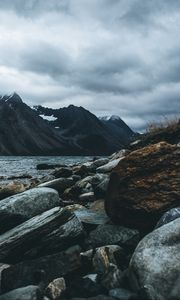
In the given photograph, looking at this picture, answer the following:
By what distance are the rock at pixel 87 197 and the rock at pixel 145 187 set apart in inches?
121

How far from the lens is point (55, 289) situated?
24.7 feet

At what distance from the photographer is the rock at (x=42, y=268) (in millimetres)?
7973

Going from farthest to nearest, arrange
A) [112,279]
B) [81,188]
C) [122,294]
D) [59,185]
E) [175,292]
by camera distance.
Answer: [59,185], [81,188], [112,279], [122,294], [175,292]

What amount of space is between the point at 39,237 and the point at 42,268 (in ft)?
2.68

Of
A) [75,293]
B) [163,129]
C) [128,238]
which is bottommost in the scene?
[75,293]

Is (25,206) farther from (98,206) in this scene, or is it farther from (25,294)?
(25,294)

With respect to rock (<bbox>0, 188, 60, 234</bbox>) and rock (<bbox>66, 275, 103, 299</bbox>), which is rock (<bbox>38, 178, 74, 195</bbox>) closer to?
rock (<bbox>0, 188, 60, 234</bbox>)

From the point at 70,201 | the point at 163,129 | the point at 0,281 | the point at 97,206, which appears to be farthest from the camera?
the point at 163,129

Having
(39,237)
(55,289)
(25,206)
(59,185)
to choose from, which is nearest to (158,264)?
(55,289)

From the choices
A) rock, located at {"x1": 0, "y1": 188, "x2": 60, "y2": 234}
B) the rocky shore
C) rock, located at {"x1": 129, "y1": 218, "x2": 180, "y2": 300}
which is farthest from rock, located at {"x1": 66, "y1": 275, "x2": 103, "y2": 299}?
rock, located at {"x1": 0, "y1": 188, "x2": 60, "y2": 234}

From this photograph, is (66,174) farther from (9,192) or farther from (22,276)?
(22,276)

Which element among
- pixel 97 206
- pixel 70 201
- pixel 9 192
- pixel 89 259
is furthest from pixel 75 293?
pixel 9 192

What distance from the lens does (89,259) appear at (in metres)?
8.42

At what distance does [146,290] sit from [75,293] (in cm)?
130
